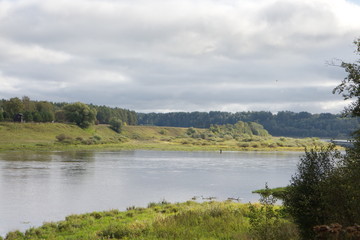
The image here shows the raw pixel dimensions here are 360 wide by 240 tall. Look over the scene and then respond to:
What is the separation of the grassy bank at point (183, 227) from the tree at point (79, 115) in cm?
14914

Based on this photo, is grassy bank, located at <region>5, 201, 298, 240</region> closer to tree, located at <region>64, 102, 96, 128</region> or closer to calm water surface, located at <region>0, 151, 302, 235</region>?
calm water surface, located at <region>0, 151, 302, 235</region>

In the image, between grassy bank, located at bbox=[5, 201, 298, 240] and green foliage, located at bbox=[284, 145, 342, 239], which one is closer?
green foliage, located at bbox=[284, 145, 342, 239]

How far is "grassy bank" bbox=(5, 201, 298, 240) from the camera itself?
17484mm

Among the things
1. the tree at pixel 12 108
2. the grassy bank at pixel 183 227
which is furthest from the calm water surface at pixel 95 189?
the tree at pixel 12 108

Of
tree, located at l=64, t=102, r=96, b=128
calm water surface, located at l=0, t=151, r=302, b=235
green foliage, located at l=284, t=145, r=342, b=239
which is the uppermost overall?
tree, located at l=64, t=102, r=96, b=128

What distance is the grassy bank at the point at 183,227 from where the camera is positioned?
57.4 ft

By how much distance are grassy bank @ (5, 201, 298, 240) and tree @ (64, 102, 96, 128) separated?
149 metres

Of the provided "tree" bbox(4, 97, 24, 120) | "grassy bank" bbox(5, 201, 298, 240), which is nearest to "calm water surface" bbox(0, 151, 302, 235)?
"grassy bank" bbox(5, 201, 298, 240)

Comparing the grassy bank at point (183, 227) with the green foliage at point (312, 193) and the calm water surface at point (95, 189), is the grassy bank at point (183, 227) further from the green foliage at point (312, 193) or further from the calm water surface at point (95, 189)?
the calm water surface at point (95, 189)

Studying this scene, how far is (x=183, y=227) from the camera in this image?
68.6ft

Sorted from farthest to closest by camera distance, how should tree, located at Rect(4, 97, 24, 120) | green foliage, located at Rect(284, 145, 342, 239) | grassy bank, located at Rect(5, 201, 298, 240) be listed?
tree, located at Rect(4, 97, 24, 120), grassy bank, located at Rect(5, 201, 298, 240), green foliage, located at Rect(284, 145, 342, 239)

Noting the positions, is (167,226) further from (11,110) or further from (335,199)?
(11,110)

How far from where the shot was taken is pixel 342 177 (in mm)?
15047

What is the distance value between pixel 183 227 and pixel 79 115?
158 meters
